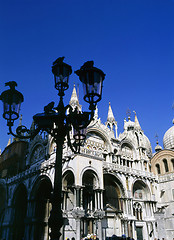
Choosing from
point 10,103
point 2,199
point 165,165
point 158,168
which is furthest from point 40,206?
point 10,103

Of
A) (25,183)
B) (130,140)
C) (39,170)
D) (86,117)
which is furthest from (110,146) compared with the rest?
(86,117)

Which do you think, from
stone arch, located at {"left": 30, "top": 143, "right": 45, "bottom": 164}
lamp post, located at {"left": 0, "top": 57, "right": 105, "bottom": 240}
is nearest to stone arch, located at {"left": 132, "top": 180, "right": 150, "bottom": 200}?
stone arch, located at {"left": 30, "top": 143, "right": 45, "bottom": 164}

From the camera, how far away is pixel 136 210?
27000 mm

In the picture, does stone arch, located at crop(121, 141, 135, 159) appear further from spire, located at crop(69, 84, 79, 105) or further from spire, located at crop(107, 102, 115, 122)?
spire, located at crop(69, 84, 79, 105)

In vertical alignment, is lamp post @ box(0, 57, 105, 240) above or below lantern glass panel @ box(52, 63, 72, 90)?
below

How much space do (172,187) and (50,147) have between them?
16.2 metres

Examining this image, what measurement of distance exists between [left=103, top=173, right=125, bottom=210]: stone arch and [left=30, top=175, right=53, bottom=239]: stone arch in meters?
6.07

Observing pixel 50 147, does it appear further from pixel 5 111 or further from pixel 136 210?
pixel 5 111

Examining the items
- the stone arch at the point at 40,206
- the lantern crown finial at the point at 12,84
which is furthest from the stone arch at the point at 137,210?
the lantern crown finial at the point at 12,84

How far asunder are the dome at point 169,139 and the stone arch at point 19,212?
80.3 ft

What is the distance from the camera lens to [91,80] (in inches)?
288

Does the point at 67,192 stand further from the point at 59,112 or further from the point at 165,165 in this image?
the point at 165,165

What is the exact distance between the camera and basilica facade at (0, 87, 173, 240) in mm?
21469

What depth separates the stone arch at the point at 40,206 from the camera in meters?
25.1
